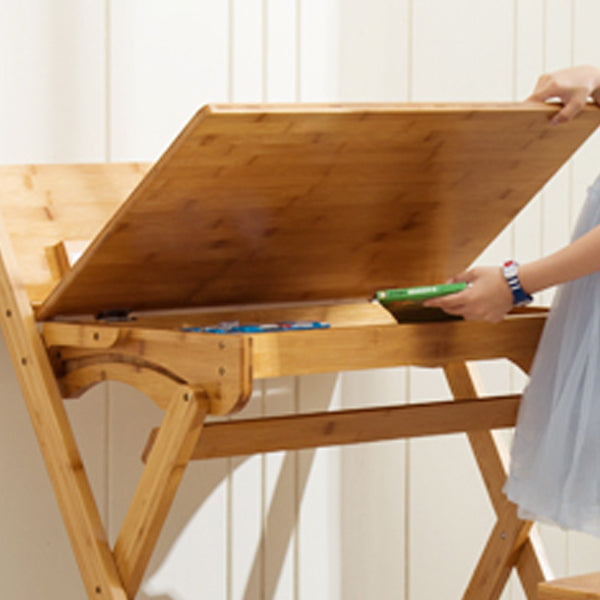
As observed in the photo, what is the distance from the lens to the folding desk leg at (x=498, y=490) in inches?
61.7

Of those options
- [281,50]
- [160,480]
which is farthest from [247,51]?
[160,480]

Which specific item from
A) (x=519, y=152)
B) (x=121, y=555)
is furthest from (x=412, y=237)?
(x=121, y=555)

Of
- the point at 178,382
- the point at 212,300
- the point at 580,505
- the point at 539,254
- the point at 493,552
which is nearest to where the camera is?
the point at 178,382

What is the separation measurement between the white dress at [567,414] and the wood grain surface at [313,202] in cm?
17

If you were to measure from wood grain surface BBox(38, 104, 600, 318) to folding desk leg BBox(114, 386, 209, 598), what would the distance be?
0.70 feet

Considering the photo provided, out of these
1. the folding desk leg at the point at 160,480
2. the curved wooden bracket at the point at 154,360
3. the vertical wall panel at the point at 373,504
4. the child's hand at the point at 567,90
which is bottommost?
the vertical wall panel at the point at 373,504

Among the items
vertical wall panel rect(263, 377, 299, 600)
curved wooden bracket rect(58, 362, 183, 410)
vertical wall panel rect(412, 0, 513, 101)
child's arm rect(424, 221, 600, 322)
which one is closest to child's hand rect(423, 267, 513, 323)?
child's arm rect(424, 221, 600, 322)

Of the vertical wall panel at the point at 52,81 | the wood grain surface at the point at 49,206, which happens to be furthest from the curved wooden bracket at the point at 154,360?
the vertical wall panel at the point at 52,81

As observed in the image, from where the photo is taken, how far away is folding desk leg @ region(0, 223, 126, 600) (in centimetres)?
119

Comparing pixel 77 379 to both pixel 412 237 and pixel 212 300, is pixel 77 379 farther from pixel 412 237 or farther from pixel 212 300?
pixel 412 237

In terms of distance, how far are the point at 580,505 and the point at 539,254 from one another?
2.75 feet

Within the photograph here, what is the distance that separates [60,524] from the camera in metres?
1.49

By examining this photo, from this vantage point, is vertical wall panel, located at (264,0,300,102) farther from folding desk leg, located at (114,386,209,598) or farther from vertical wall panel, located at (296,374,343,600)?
folding desk leg, located at (114,386,209,598)

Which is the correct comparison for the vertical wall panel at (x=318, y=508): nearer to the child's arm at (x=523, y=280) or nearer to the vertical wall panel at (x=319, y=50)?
the vertical wall panel at (x=319, y=50)
